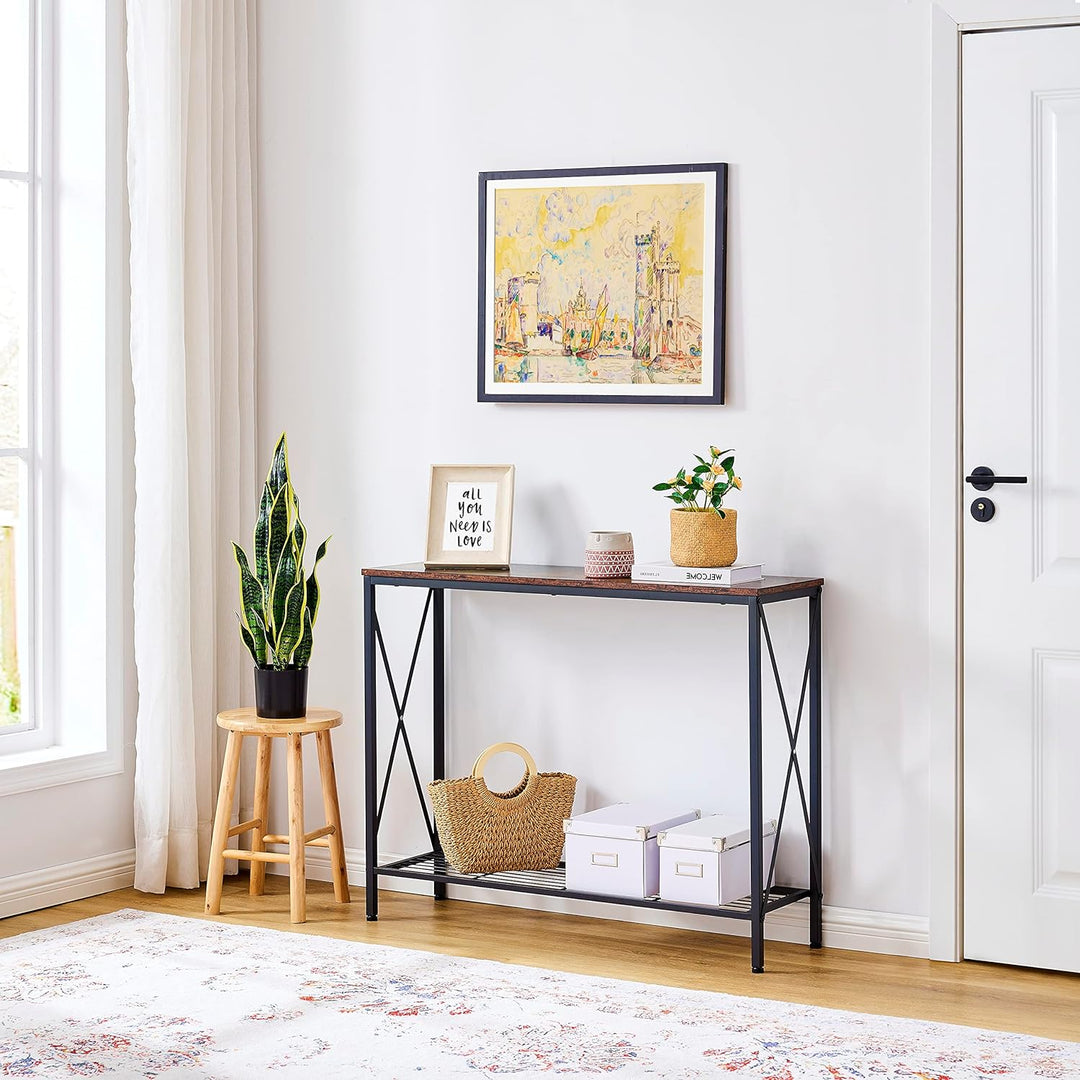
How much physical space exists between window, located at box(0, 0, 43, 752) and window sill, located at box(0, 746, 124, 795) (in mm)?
109

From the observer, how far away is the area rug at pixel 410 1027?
9.03ft

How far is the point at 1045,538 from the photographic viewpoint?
3355mm

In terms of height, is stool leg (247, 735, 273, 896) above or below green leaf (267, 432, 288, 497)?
below

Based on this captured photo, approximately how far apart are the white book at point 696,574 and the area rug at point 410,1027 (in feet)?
2.85

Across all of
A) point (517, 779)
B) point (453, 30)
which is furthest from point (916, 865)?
point (453, 30)

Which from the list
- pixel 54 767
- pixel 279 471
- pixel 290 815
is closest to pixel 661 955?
pixel 290 815

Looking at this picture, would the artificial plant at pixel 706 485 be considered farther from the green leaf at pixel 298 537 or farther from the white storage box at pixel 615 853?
the green leaf at pixel 298 537

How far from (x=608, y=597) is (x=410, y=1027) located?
1.08m

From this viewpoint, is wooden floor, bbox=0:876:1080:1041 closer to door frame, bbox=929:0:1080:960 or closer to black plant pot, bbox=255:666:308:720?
door frame, bbox=929:0:1080:960

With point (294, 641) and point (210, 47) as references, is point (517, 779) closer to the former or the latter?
point (294, 641)

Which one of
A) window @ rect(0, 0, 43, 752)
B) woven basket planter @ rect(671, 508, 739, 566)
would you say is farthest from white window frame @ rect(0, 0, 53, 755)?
woven basket planter @ rect(671, 508, 739, 566)

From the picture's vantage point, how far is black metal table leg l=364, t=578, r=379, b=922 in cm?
379

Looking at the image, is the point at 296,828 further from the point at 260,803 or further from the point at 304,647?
the point at 304,647

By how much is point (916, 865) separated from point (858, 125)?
1.69 metres
